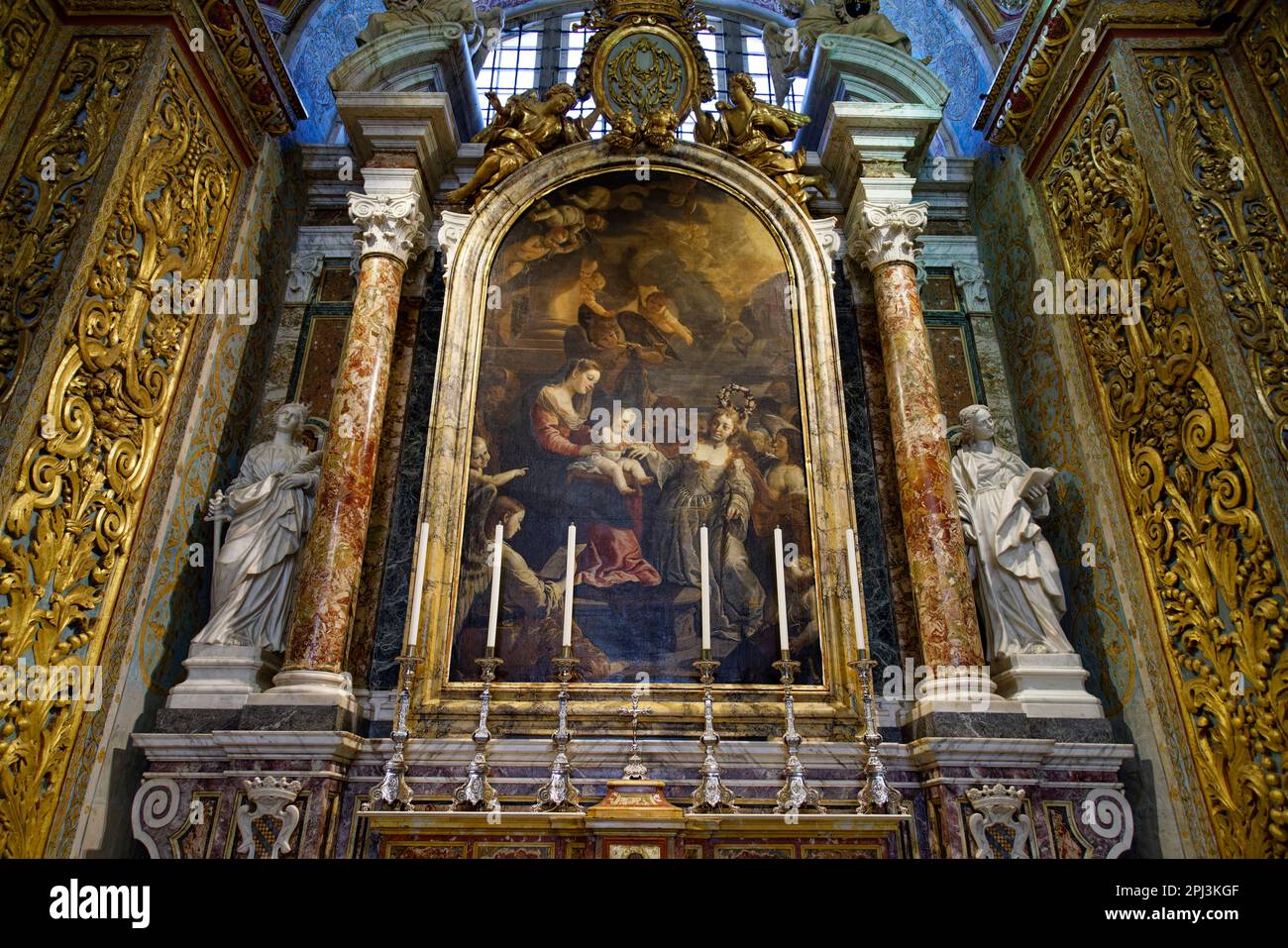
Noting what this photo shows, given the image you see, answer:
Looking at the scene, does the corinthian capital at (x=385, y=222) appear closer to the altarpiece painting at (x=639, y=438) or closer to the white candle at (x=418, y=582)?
the altarpiece painting at (x=639, y=438)

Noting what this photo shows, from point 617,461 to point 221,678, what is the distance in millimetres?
2995

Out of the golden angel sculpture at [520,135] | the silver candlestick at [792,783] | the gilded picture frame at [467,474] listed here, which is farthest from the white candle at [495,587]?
the golden angel sculpture at [520,135]

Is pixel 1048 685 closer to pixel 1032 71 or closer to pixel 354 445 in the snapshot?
pixel 1032 71

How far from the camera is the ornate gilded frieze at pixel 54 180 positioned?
5000 millimetres

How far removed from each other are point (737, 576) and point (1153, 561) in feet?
8.57

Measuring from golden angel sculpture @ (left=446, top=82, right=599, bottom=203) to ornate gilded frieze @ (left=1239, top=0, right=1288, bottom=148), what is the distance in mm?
4822

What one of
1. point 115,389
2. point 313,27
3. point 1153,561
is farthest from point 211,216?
point 1153,561

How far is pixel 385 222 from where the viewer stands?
271 inches

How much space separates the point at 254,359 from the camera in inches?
282

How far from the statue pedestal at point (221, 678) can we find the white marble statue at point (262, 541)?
0.09 m

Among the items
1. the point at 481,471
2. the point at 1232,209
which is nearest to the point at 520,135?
the point at 481,471

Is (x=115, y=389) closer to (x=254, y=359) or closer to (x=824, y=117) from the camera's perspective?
(x=254, y=359)

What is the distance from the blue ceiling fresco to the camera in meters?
8.32

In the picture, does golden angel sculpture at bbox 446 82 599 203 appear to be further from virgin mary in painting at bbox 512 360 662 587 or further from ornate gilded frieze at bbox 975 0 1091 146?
ornate gilded frieze at bbox 975 0 1091 146
